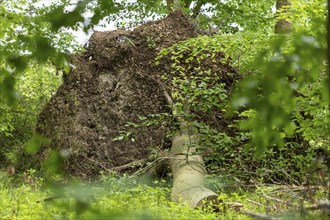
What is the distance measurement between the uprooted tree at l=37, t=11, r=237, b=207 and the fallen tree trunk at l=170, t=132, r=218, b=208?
0.87 feet

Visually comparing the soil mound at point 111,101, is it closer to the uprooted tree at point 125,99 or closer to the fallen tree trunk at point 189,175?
the uprooted tree at point 125,99

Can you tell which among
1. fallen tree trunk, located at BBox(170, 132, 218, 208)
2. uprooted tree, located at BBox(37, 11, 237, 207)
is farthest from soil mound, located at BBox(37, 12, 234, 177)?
fallen tree trunk, located at BBox(170, 132, 218, 208)

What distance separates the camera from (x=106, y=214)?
2.34m

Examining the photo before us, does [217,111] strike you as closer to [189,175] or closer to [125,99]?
[125,99]

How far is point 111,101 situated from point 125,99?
0.35 meters

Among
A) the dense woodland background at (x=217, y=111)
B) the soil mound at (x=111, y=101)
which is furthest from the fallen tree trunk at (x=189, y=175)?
the soil mound at (x=111, y=101)

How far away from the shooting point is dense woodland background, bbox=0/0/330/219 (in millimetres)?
2688

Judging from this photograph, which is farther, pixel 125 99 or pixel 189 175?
pixel 125 99

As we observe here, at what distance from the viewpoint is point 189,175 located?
9.34 m

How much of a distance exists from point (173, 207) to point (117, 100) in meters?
6.86

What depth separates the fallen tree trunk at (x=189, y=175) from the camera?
7.86m

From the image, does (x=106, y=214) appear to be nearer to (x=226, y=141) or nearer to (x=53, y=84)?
(x=226, y=141)

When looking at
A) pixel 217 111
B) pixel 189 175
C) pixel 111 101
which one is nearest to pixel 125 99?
pixel 111 101

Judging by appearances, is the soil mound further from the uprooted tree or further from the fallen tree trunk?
the fallen tree trunk
